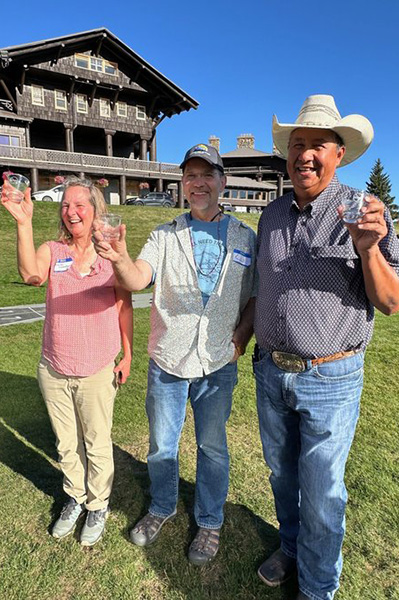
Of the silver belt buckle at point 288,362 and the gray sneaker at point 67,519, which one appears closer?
the silver belt buckle at point 288,362

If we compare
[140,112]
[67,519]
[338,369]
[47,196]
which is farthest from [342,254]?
[140,112]

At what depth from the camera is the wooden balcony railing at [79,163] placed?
22.0 meters

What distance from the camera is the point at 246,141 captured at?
157ft

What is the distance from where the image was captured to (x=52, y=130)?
2809 cm

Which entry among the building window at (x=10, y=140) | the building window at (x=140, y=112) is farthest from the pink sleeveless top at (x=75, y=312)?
the building window at (x=140, y=112)

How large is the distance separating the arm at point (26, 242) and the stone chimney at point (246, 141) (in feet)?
162

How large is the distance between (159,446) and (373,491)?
1.76m

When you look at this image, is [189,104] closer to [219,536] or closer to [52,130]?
[52,130]

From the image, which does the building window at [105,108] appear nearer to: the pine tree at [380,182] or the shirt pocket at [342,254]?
the shirt pocket at [342,254]

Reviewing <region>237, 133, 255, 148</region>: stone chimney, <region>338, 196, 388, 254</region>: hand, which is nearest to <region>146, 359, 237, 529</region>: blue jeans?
<region>338, 196, 388, 254</region>: hand

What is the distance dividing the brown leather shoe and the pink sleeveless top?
153 centimetres

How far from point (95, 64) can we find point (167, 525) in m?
29.5

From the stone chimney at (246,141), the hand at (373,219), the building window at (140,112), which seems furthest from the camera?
the stone chimney at (246,141)

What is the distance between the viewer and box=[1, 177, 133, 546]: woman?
2.37 m
